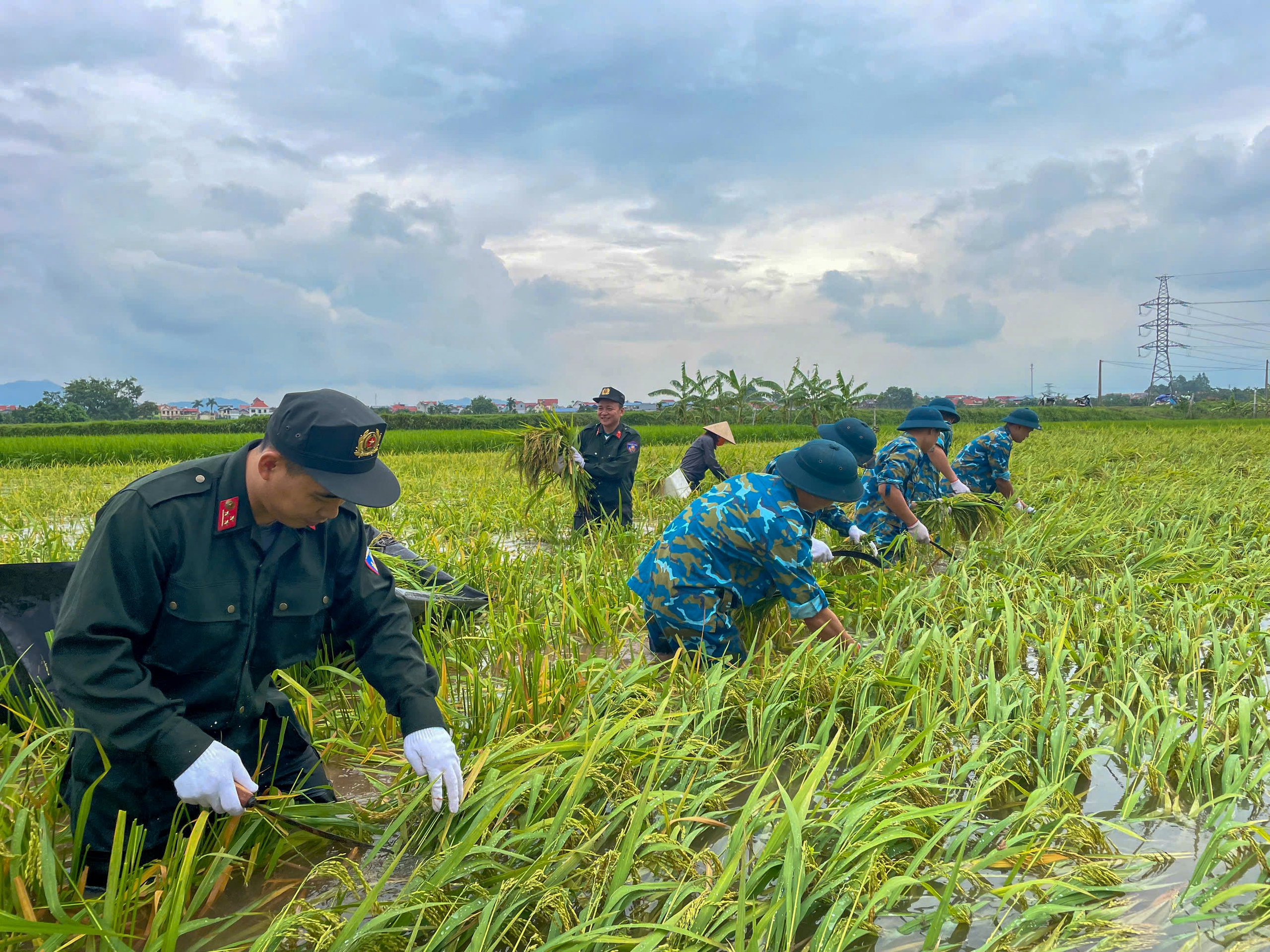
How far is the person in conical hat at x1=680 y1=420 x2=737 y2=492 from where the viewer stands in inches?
288

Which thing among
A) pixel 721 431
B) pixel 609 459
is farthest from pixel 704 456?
pixel 609 459

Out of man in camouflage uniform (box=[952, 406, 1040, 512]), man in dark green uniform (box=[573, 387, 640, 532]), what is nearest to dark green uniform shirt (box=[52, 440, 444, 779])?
man in dark green uniform (box=[573, 387, 640, 532])

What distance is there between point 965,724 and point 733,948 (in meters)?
1.34

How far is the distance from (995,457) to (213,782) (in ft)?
22.3

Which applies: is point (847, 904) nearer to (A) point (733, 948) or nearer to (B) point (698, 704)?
(A) point (733, 948)

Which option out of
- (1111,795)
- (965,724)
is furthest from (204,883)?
(1111,795)

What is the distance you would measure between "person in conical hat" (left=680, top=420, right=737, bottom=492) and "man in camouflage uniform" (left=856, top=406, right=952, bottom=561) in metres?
1.75

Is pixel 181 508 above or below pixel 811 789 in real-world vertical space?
above

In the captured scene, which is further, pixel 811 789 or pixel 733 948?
pixel 811 789

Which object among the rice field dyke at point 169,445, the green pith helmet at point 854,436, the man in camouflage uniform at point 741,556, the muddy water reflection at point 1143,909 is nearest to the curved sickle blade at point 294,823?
the muddy water reflection at point 1143,909

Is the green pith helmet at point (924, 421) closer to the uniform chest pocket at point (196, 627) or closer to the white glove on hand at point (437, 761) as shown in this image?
the white glove on hand at point (437, 761)

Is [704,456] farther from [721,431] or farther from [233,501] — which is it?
[233,501]

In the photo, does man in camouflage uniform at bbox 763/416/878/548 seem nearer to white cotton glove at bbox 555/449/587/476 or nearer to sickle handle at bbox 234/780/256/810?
white cotton glove at bbox 555/449/587/476

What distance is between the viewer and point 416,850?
6.39 feet
